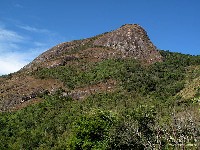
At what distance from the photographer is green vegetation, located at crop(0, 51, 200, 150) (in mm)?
76375

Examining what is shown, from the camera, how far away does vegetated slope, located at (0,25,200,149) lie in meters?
78.2

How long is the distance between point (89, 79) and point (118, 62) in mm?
24863

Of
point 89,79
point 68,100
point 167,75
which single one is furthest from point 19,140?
point 167,75

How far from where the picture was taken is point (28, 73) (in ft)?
627

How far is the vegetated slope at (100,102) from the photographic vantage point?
78244 mm

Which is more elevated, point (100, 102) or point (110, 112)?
point (100, 102)

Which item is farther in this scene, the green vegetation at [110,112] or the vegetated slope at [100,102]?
the vegetated slope at [100,102]

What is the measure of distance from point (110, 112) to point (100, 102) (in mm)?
63320

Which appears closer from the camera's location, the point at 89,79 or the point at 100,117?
the point at 100,117

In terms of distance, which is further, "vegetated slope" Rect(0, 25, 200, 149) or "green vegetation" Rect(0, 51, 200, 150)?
"vegetated slope" Rect(0, 25, 200, 149)

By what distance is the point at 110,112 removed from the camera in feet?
278

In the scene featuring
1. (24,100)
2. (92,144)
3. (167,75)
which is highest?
(167,75)

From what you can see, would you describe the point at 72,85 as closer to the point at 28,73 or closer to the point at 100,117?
the point at 28,73

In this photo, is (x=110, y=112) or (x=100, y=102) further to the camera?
(x=100, y=102)
